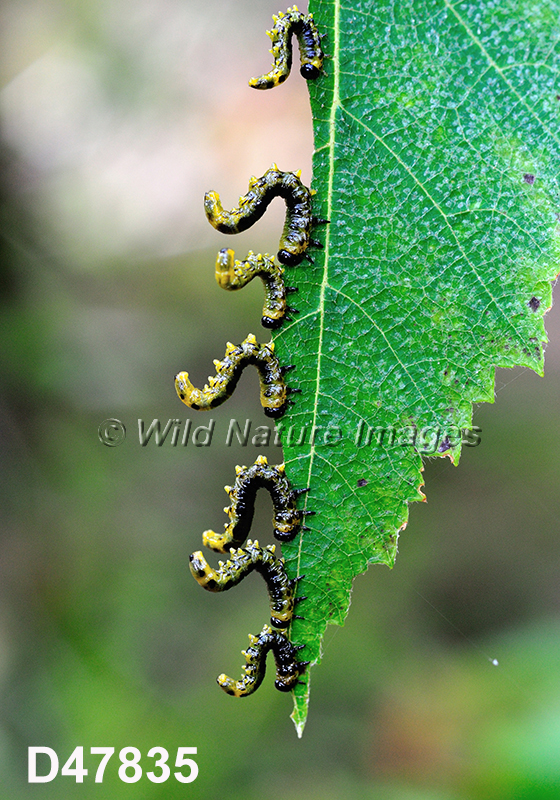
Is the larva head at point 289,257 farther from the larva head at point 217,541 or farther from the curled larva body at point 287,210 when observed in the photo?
the larva head at point 217,541

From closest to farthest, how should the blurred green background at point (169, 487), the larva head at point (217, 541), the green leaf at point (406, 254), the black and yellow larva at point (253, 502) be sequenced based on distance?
the green leaf at point (406, 254), the black and yellow larva at point (253, 502), the larva head at point (217, 541), the blurred green background at point (169, 487)

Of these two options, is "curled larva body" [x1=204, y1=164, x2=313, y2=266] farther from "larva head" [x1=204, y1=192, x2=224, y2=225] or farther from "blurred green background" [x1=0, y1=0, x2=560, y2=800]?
"blurred green background" [x1=0, y1=0, x2=560, y2=800]

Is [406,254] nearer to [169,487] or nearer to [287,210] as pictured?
[287,210]

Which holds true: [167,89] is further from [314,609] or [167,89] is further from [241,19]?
[314,609]

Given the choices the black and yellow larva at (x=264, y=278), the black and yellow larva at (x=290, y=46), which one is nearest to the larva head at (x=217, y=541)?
the black and yellow larva at (x=264, y=278)

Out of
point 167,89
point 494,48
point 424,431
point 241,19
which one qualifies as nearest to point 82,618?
point 424,431

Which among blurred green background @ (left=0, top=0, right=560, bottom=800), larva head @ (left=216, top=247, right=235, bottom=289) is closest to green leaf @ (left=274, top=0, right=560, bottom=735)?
larva head @ (left=216, top=247, right=235, bottom=289)
